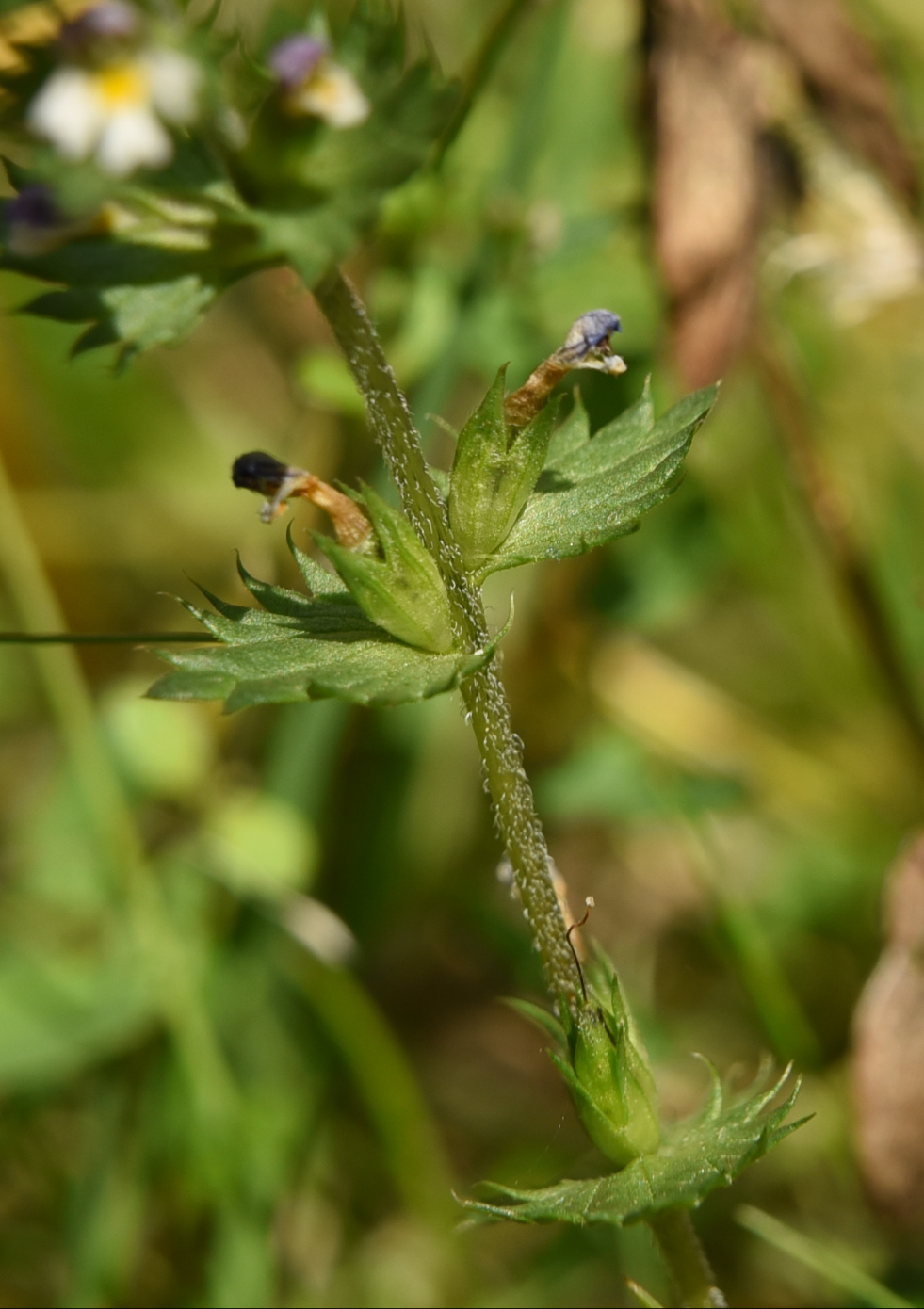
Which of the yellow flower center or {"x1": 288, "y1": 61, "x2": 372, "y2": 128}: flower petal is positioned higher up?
{"x1": 288, "y1": 61, "x2": 372, "y2": 128}: flower petal

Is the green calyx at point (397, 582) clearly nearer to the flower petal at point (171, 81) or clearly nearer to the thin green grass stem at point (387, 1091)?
the flower petal at point (171, 81)

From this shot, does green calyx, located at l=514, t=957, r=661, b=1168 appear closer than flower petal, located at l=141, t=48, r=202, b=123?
No

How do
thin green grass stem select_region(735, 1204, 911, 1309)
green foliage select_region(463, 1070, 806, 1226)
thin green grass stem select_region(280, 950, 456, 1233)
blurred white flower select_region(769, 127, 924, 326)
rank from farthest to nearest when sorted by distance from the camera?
blurred white flower select_region(769, 127, 924, 326) < thin green grass stem select_region(280, 950, 456, 1233) < thin green grass stem select_region(735, 1204, 911, 1309) < green foliage select_region(463, 1070, 806, 1226)

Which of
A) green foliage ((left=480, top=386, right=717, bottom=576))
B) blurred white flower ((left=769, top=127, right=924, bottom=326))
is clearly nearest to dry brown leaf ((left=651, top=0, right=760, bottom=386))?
blurred white flower ((left=769, top=127, right=924, bottom=326))

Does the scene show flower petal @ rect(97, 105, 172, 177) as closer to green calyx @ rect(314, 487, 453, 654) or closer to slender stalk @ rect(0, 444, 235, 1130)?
green calyx @ rect(314, 487, 453, 654)

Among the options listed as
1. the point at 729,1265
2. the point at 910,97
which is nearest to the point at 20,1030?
the point at 729,1265

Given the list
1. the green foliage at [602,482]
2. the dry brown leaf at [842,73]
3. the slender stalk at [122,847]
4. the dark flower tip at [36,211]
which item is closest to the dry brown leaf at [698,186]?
the dry brown leaf at [842,73]

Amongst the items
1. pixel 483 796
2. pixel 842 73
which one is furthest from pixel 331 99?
pixel 483 796
